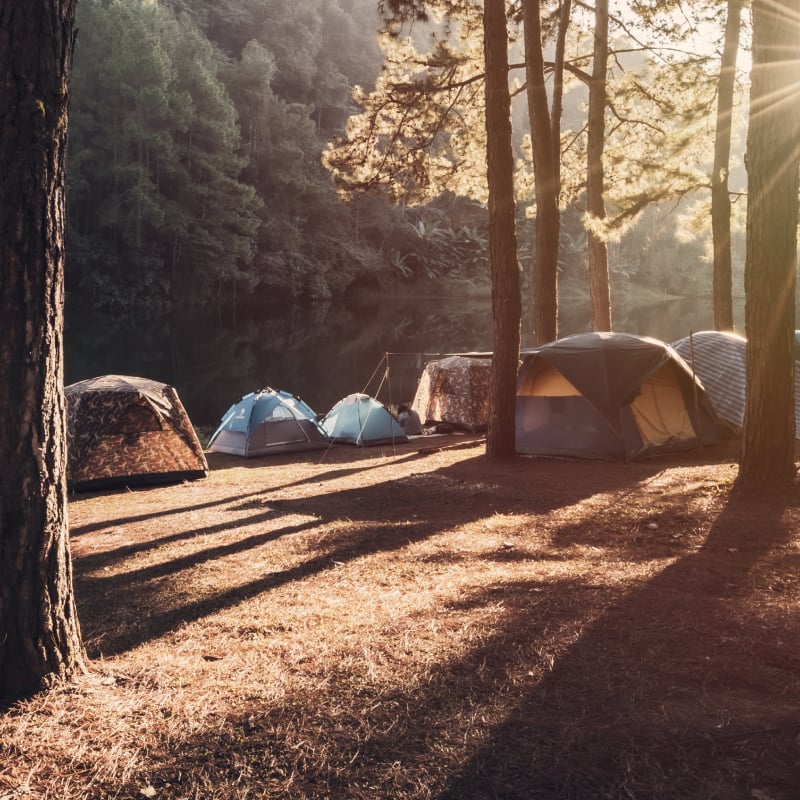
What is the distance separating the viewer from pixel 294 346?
36875 millimetres

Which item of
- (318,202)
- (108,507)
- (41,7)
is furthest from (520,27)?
(318,202)

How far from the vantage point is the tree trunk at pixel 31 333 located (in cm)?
304

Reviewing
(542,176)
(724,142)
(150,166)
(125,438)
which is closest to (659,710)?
(125,438)

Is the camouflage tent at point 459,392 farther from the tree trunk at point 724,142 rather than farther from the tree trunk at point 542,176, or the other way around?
the tree trunk at point 724,142

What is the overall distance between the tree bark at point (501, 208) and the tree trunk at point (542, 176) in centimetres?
249

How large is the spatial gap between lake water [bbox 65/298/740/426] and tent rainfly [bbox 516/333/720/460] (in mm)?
3601

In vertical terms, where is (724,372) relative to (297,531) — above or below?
above

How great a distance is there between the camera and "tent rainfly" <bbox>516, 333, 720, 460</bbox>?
11203 mm

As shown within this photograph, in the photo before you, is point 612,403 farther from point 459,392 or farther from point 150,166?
point 150,166

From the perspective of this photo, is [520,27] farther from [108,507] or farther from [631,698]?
[631,698]

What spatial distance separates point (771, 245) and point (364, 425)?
31.1 ft

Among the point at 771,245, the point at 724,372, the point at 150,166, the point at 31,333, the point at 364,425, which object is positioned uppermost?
the point at 150,166

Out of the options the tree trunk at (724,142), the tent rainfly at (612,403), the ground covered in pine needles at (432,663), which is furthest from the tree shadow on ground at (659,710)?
the tree trunk at (724,142)

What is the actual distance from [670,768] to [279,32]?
66.0 metres
